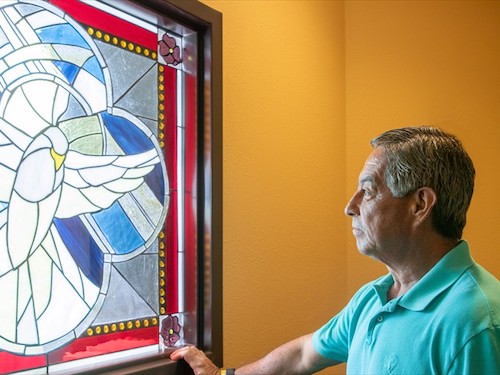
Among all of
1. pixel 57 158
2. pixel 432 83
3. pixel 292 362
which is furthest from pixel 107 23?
pixel 432 83

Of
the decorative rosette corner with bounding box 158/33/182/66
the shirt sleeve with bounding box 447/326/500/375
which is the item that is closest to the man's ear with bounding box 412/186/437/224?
the shirt sleeve with bounding box 447/326/500/375

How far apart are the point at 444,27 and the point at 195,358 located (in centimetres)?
170

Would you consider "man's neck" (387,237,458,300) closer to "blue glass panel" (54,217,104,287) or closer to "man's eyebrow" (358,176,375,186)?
"man's eyebrow" (358,176,375,186)

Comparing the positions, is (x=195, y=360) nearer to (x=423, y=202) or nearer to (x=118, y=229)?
(x=118, y=229)

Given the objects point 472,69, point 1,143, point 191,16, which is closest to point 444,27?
point 472,69

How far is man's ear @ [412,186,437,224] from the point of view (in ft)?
4.65

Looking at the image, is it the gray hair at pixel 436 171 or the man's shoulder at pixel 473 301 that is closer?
the man's shoulder at pixel 473 301

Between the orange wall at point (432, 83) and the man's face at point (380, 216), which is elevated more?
the orange wall at point (432, 83)

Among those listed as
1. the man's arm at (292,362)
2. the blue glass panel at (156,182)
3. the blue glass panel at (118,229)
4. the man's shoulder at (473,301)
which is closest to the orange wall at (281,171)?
the man's arm at (292,362)

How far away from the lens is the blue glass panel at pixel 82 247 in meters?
1.49

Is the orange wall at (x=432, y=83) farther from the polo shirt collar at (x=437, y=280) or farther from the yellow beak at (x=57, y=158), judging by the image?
the yellow beak at (x=57, y=158)

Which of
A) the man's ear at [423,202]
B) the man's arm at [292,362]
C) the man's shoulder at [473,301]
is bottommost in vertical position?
the man's arm at [292,362]

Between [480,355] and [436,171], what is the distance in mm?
409

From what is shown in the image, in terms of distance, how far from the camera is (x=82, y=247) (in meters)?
1.53
